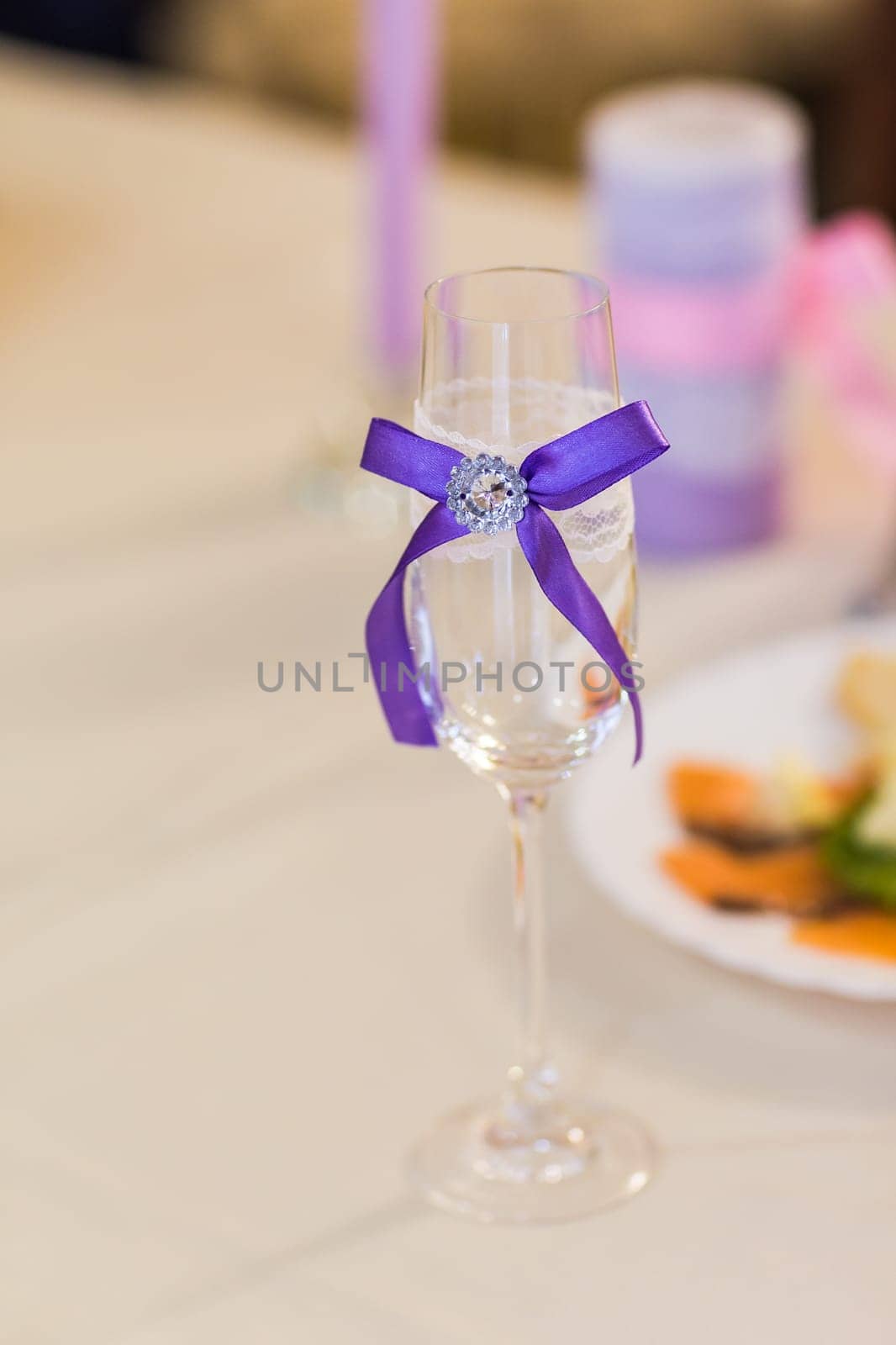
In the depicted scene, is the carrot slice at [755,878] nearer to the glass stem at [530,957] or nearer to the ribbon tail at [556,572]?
the glass stem at [530,957]

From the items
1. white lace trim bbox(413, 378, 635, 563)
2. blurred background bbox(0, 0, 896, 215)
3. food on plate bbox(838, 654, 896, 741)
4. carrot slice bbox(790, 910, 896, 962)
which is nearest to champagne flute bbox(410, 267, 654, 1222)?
white lace trim bbox(413, 378, 635, 563)

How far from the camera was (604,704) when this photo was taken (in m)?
0.56

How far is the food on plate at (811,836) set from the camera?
695 mm

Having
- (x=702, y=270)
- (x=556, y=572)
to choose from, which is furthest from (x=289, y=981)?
(x=702, y=270)

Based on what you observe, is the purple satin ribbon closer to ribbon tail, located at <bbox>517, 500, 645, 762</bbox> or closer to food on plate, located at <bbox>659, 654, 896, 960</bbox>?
ribbon tail, located at <bbox>517, 500, 645, 762</bbox>

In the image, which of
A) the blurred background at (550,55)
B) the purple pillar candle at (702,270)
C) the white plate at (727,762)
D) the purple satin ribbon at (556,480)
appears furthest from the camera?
the blurred background at (550,55)

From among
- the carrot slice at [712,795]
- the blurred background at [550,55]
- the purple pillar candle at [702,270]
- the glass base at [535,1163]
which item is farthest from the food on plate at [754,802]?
the blurred background at [550,55]

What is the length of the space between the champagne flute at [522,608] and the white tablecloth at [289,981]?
1.2 inches

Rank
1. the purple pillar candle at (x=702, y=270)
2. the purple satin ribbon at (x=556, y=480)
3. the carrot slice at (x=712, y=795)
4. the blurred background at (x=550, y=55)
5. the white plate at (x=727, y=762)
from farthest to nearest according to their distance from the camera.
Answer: the blurred background at (x=550, y=55)
the purple pillar candle at (x=702, y=270)
the carrot slice at (x=712, y=795)
the white plate at (x=727, y=762)
the purple satin ribbon at (x=556, y=480)

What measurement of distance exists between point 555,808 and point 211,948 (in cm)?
18

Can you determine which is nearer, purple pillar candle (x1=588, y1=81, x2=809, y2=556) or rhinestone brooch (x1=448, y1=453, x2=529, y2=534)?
rhinestone brooch (x1=448, y1=453, x2=529, y2=534)

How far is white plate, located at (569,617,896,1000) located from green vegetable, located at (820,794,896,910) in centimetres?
4

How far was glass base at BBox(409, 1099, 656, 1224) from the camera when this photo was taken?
1.94 ft

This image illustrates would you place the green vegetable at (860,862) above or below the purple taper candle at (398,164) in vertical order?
below
